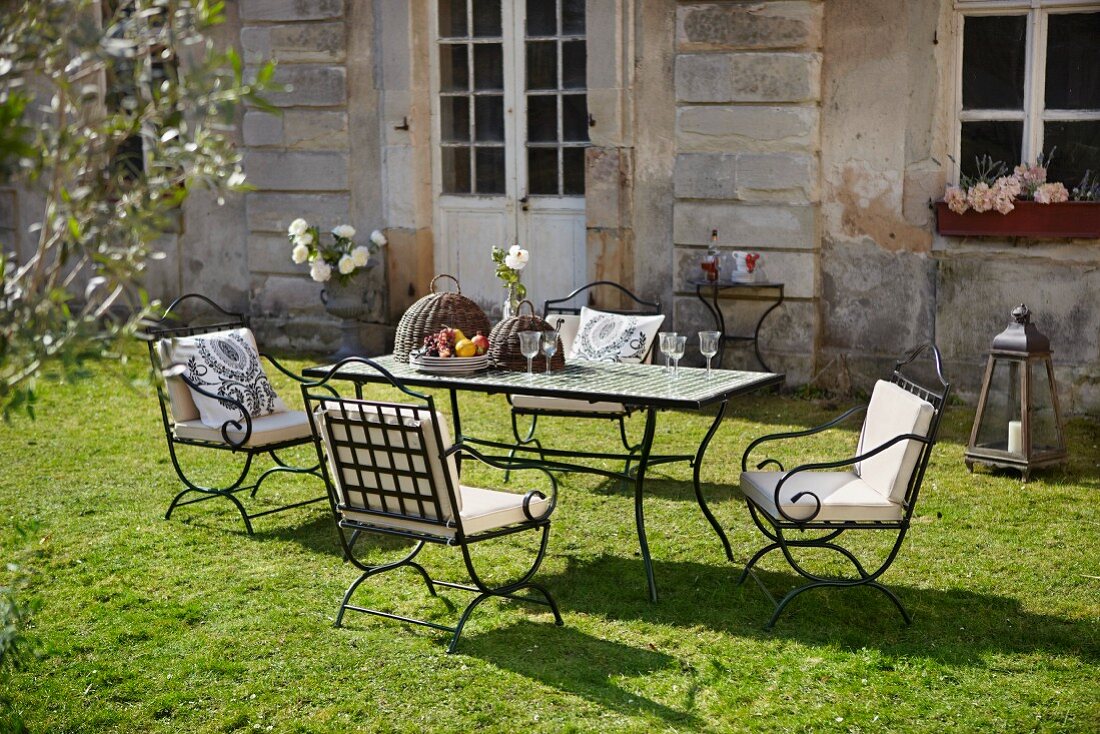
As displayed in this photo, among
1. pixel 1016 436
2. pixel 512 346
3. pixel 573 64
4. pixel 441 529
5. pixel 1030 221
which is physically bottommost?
pixel 1016 436

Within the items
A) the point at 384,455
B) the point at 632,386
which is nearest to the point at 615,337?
the point at 632,386

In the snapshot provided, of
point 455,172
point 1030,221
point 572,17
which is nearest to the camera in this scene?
point 1030,221

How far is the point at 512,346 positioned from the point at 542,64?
4.12 meters

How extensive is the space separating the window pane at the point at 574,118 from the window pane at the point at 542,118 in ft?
0.21

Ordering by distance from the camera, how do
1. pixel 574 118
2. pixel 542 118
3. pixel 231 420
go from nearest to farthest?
pixel 231 420
pixel 574 118
pixel 542 118

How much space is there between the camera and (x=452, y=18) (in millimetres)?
9289

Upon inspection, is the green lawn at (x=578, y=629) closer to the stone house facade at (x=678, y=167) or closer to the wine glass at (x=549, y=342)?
the wine glass at (x=549, y=342)

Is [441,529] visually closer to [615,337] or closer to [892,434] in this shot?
[892,434]

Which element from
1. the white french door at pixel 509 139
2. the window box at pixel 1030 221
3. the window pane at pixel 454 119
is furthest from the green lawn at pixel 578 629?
the window pane at pixel 454 119

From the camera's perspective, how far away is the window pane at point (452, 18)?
9.23 metres

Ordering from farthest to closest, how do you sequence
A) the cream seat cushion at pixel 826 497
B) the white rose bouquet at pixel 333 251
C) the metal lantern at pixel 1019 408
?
1. the white rose bouquet at pixel 333 251
2. the metal lantern at pixel 1019 408
3. the cream seat cushion at pixel 826 497

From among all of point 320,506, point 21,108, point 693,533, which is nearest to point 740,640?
point 693,533

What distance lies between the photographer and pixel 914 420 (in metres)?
4.36

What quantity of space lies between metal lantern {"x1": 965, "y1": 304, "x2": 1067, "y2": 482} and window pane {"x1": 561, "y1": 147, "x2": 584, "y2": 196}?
3482mm
